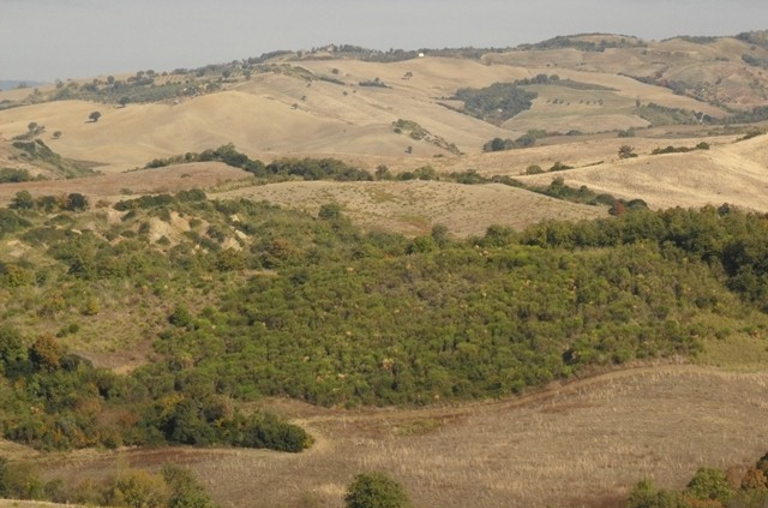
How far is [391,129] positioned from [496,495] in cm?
16823

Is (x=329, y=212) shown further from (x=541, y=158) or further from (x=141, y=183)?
(x=541, y=158)

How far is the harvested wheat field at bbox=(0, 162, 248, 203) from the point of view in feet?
285

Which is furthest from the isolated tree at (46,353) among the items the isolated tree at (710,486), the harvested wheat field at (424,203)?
the harvested wheat field at (424,203)

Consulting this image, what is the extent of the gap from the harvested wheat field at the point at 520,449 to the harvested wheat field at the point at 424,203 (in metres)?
34.1

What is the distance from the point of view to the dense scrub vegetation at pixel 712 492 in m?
30.6

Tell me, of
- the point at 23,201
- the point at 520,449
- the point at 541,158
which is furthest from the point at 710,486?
the point at 541,158

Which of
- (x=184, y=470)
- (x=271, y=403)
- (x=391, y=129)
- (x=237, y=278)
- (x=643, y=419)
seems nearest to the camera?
(x=184, y=470)

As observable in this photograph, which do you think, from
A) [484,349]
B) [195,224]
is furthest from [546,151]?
[484,349]

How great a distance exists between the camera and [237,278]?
195ft

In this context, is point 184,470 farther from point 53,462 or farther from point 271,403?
point 271,403

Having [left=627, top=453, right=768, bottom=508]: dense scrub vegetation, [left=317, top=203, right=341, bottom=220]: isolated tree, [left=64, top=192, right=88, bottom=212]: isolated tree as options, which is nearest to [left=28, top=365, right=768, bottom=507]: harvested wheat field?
[left=627, top=453, right=768, bottom=508]: dense scrub vegetation

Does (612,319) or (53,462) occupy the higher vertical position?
(612,319)

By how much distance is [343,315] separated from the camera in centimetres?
5209

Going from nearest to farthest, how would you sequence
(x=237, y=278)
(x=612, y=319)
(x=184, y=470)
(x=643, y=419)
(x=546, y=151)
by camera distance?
(x=184, y=470), (x=643, y=419), (x=612, y=319), (x=237, y=278), (x=546, y=151)
